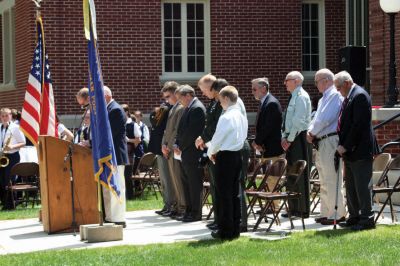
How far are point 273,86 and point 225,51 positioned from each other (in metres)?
1.55

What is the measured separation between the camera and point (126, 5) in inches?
932

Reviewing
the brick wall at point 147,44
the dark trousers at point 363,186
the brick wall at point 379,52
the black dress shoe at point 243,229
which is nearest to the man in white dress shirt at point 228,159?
the black dress shoe at point 243,229

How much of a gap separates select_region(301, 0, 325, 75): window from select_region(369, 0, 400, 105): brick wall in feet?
13.5

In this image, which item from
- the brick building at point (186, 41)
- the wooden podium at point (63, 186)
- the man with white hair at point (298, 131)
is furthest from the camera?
the brick building at point (186, 41)

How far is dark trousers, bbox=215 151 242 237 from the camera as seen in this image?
38.4 feet

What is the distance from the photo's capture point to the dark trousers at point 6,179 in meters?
18.1

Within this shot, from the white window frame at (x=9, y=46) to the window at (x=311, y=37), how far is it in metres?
7.77

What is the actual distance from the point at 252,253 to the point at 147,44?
13712mm

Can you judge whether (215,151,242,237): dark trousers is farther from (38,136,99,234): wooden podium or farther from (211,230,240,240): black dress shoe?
(38,136,99,234): wooden podium

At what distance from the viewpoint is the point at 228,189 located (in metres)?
11.7

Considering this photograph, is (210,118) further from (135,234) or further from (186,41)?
(186,41)

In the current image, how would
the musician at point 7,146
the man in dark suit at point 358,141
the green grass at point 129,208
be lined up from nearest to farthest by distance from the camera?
the man in dark suit at point 358,141 → the green grass at point 129,208 → the musician at point 7,146

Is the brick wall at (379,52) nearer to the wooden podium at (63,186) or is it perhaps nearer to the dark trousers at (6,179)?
the dark trousers at (6,179)

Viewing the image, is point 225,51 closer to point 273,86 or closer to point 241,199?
point 273,86
